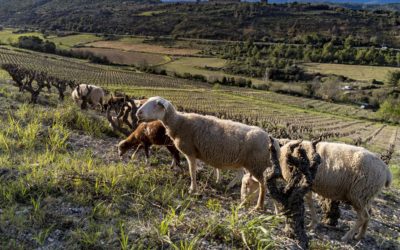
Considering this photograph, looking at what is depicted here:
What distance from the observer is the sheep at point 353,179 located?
8281mm

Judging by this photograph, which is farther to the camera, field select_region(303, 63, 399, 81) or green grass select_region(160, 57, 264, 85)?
field select_region(303, 63, 399, 81)

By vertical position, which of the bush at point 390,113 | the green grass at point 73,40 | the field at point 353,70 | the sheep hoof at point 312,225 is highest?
the sheep hoof at point 312,225

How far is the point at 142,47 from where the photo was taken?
123m

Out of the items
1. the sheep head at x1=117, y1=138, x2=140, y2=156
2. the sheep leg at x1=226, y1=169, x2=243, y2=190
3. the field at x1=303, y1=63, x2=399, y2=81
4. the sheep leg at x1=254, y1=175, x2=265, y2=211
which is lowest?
the field at x1=303, y1=63, x2=399, y2=81

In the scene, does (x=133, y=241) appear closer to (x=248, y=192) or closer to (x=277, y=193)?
(x=277, y=193)

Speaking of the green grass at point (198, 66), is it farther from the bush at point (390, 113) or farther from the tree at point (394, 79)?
the tree at point (394, 79)

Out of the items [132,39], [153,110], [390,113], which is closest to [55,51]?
[132,39]

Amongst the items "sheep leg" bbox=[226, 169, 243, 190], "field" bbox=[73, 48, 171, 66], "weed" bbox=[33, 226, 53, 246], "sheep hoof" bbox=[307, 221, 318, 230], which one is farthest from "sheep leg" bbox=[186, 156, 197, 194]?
"field" bbox=[73, 48, 171, 66]

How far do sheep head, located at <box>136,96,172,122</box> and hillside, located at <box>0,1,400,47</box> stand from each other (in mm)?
147633

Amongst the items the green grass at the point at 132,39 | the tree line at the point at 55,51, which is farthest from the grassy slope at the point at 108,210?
the green grass at the point at 132,39

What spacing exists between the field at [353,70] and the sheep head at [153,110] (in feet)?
375

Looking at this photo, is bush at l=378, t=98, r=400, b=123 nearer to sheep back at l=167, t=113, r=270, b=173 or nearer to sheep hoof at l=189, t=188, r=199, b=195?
sheep back at l=167, t=113, r=270, b=173

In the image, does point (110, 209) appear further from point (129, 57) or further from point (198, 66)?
point (198, 66)

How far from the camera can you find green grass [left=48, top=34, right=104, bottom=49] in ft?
374
